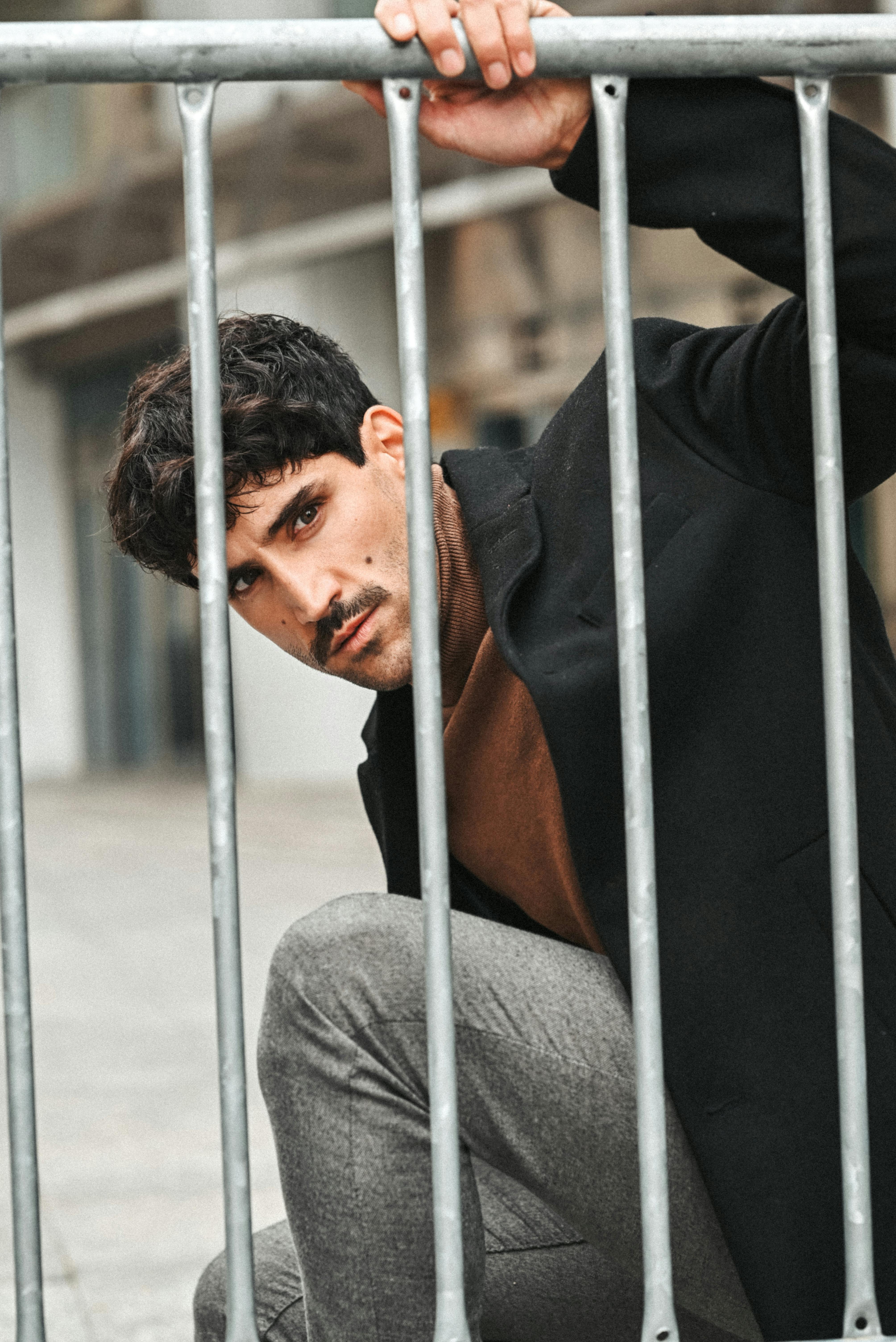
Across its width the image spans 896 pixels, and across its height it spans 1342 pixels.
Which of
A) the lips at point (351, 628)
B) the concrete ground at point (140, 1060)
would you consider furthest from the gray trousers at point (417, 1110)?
the concrete ground at point (140, 1060)

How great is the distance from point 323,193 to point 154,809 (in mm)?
4818

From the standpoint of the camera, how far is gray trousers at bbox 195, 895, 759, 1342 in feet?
5.08

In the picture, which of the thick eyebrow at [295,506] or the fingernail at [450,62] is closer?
the fingernail at [450,62]

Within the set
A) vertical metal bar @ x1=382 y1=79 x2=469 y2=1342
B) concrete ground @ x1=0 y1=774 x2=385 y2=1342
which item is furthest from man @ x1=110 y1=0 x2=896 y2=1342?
concrete ground @ x1=0 y1=774 x2=385 y2=1342

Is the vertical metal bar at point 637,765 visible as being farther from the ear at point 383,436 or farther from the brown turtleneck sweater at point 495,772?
the ear at point 383,436

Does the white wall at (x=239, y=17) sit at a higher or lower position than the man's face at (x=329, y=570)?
higher

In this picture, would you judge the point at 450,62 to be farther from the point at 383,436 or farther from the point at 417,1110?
the point at 417,1110

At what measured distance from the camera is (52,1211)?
3.44 m

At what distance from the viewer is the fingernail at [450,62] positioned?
140cm

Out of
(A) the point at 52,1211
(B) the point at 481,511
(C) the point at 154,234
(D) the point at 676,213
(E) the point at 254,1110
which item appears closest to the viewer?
(D) the point at 676,213

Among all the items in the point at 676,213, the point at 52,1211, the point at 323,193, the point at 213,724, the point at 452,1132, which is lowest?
the point at 52,1211

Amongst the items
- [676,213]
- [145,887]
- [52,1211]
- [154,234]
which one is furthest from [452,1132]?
[154,234]

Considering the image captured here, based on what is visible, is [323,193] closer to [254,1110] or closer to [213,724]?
[254,1110]

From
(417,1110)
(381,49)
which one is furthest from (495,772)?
(381,49)
